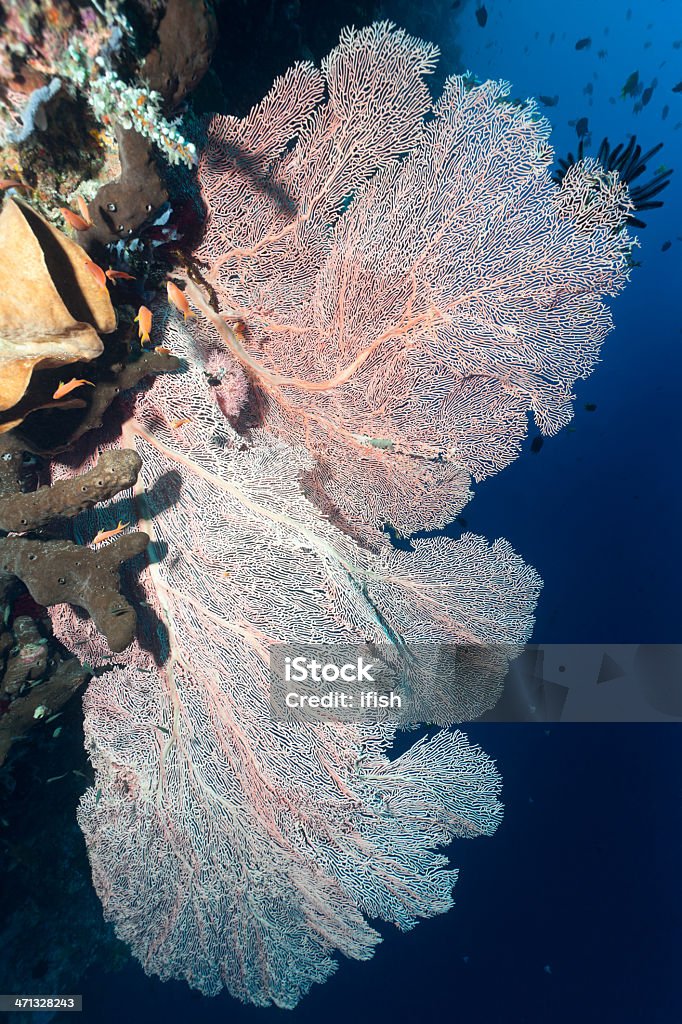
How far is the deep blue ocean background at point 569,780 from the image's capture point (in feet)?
38.6

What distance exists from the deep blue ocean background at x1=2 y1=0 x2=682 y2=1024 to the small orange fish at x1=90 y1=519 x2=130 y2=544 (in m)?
4.52

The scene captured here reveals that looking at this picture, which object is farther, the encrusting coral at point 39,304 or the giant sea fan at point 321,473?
the giant sea fan at point 321,473

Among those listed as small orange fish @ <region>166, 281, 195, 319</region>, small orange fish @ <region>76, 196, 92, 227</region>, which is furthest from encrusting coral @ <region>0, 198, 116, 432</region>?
small orange fish @ <region>166, 281, 195, 319</region>

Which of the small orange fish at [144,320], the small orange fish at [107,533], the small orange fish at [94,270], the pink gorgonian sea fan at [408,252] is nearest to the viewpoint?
the small orange fish at [94,270]

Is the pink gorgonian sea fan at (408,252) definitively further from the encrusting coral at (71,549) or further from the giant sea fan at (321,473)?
the encrusting coral at (71,549)

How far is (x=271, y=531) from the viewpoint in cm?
310

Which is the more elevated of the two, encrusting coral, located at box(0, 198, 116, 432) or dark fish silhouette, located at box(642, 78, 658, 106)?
dark fish silhouette, located at box(642, 78, 658, 106)

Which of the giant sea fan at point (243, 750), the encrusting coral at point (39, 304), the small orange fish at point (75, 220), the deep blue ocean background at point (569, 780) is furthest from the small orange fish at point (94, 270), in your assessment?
the deep blue ocean background at point (569, 780)

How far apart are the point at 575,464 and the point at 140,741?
99.8 feet

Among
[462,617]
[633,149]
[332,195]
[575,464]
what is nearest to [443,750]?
[462,617]

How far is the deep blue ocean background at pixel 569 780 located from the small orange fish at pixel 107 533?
4516 millimetres

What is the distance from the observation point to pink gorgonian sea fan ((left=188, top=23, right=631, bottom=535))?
2732 mm

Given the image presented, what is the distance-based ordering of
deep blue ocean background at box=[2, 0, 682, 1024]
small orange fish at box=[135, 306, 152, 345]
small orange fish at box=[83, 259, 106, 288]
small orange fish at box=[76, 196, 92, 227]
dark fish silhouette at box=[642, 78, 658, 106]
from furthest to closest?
deep blue ocean background at box=[2, 0, 682, 1024], dark fish silhouette at box=[642, 78, 658, 106], small orange fish at box=[135, 306, 152, 345], small orange fish at box=[76, 196, 92, 227], small orange fish at box=[83, 259, 106, 288]

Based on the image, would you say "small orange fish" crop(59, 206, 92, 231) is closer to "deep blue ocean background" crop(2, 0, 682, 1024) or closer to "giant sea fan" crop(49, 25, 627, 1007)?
"giant sea fan" crop(49, 25, 627, 1007)
